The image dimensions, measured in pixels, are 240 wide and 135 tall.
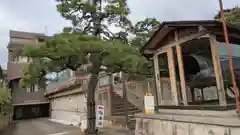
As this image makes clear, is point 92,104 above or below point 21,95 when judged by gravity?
below

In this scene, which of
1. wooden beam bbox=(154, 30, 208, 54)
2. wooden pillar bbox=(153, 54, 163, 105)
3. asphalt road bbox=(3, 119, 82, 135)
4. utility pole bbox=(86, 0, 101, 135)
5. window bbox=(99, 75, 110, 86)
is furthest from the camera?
window bbox=(99, 75, 110, 86)

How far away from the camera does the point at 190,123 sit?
4.71m

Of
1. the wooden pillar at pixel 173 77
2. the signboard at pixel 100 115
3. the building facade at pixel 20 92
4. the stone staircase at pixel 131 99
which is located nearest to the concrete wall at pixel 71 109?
the stone staircase at pixel 131 99

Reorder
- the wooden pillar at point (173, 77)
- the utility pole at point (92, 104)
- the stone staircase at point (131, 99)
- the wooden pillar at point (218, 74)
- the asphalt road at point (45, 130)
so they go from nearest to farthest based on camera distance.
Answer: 1. the wooden pillar at point (218, 74)
2. the wooden pillar at point (173, 77)
3. the utility pole at point (92, 104)
4. the asphalt road at point (45, 130)
5. the stone staircase at point (131, 99)

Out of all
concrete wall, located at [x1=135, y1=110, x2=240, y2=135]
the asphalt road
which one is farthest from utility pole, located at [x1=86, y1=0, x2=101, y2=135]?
concrete wall, located at [x1=135, y1=110, x2=240, y2=135]

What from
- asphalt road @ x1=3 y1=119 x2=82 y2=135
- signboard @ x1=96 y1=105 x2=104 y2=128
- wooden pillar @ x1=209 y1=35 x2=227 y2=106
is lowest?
asphalt road @ x1=3 y1=119 x2=82 y2=135

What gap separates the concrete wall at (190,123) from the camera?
3860 millimetres

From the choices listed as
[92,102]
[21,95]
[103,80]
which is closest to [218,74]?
[92,102]

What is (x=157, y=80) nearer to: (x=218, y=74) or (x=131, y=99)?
(x=218, y=74)

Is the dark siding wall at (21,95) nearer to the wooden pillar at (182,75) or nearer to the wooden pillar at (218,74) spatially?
the wooden pillar at (182,75)

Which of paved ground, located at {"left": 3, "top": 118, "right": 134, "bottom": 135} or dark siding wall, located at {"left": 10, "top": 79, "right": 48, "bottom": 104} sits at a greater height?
dark siding wall, located at {"left": 10, "top": 79, "right": 48, "bottom": 104}

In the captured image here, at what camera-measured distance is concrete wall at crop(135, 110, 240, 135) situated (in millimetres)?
3860

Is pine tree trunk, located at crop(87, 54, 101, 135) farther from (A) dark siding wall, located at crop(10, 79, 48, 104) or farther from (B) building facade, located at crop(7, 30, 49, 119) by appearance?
(A) dark siding wall, located at crop(10, 79, 48, 104)

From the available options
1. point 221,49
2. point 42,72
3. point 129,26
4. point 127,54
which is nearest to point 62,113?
point 42,72
